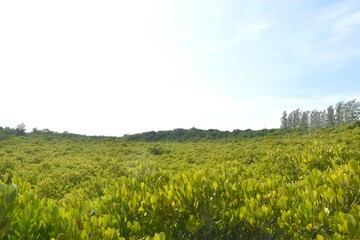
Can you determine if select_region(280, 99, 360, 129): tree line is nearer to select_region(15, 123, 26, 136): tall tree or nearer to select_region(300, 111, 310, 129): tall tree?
select_region(300, 111, 310, 129): tall tree

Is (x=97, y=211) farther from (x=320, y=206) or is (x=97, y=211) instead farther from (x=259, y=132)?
(x=259, y=132)

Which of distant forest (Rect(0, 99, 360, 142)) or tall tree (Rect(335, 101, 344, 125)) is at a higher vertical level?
tall tree (Rect(335, 101, 344, 125))

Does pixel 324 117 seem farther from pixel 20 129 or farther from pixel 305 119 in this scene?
pixel 20 129

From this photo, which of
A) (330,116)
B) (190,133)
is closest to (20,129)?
(190,133)

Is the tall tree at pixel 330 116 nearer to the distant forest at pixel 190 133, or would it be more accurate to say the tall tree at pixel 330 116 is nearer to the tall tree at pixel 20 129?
the distant forest at pixel 190 133

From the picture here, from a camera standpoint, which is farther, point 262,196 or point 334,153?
point 334,153

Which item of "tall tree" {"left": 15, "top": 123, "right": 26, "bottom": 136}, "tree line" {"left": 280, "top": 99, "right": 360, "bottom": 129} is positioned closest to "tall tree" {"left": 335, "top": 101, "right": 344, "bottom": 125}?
"tree line" {"left": 280, "top": 99, "right": 360, "bottom": 129}

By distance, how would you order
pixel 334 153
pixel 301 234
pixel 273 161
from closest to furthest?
pixel 301 234 < pixel 334 153 < pixel 273 161

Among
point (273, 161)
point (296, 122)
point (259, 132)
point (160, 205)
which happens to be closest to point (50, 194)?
point (273, 161)

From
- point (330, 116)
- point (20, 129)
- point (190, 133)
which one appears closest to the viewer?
point (20, 129)

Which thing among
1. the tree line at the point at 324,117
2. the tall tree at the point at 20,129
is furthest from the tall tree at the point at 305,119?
the tall tree at the point at 20,129

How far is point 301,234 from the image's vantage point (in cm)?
279

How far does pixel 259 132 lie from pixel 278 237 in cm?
4395

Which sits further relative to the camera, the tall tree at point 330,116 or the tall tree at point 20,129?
the tall tree at point 330,116
